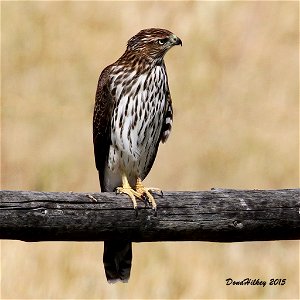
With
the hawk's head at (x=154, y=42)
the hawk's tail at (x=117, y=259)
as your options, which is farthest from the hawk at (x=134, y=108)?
the hawk's tail at (x=117, y=259)

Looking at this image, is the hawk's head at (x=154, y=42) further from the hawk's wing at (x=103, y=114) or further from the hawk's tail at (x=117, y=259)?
the hawk's tail at (x=117, y=259)

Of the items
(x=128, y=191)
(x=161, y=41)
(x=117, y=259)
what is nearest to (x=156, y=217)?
(x=128, y=191)

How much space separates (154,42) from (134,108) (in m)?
0.47

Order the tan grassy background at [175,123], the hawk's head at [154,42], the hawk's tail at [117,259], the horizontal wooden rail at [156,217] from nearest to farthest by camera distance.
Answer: the horizontal wooden rail at [156,217]
the hawk's tail at [117,259]
the hawk's head at [154,42]
the tan grassy background at [175,123]

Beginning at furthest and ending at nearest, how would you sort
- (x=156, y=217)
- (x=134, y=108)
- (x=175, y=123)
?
(x=175, y=123)
(x=134, y=108)
(x=156, y=217)

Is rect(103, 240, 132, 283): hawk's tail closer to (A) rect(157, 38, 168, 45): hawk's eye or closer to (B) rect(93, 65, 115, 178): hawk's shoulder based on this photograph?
(B) rect(93, 65, 115, 178): hawk's shoulder

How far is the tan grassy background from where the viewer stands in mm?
8492

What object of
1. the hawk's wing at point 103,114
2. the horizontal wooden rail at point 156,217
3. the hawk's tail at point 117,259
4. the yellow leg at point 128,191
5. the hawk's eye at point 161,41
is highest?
the hawk's eye at point 161,41

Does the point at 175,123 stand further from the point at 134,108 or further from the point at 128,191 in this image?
the point at 128,191

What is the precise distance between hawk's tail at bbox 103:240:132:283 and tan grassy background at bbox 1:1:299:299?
1.56 metres

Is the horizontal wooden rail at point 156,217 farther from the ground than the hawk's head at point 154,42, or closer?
closer

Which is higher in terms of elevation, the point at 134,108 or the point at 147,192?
the point at 134,108

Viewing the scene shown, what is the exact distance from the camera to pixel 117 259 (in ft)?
21.2

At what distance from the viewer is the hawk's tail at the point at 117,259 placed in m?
6.46
